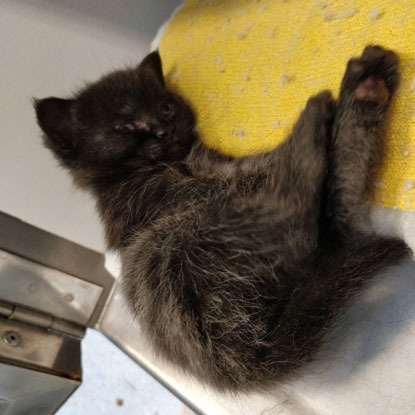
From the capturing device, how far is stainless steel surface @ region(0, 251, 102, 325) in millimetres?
1825

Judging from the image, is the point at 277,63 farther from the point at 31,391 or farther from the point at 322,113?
the point at 31,391

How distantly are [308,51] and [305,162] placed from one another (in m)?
0.41

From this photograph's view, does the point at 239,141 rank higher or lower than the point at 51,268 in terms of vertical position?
higher

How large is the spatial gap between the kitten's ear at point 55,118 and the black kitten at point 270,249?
1.67ft

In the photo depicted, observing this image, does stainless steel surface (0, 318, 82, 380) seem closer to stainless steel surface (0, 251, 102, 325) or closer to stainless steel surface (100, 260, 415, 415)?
stainless steel surface (0, 251, 102, 325)

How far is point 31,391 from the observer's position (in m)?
1.81

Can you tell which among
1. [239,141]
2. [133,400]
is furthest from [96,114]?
[133,400]

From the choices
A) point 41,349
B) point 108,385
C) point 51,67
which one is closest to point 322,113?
point 51,67

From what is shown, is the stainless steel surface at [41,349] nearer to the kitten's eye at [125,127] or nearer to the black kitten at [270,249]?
the black kitten at [270,249]

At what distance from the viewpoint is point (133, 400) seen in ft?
6.64

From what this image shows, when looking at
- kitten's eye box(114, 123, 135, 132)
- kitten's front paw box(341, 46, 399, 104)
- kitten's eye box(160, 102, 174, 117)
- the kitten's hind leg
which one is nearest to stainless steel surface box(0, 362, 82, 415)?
kitten's eye box(114, 123, 135, 132)

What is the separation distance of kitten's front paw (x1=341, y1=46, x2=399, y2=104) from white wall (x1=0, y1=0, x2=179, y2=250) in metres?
1.30

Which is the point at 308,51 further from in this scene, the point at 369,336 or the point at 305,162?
the point at 369,336

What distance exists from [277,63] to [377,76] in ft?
1.37
